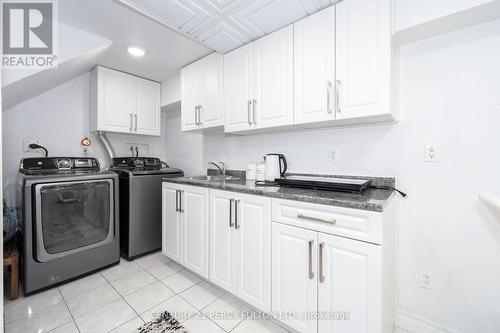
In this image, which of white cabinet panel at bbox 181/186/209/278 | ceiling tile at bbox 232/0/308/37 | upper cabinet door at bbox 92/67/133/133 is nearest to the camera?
ceiling tile at bbox 232/0/308/37

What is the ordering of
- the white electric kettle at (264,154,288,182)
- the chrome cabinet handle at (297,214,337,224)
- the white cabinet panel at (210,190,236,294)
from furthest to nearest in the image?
the white electric kettle at (264,154,288,182) → the white cabinet panel at (210,190,236,294) → the chrome cabinet handle at (297,214,337,224)

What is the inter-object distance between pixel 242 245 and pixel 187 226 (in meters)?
0.70

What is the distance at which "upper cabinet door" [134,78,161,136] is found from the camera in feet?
9.47

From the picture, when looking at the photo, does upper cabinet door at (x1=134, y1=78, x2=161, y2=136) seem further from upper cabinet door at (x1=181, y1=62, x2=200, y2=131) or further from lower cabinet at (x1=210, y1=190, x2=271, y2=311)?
lower cabinet at (x1=210, y1=190, x2=271, y2=311)

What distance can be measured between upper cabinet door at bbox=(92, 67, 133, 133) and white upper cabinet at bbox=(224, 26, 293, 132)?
152 cm

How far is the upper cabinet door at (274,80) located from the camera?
5.50ft

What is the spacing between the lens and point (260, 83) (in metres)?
1.85

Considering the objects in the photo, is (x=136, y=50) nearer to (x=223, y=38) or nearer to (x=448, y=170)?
(x=223, y=38)

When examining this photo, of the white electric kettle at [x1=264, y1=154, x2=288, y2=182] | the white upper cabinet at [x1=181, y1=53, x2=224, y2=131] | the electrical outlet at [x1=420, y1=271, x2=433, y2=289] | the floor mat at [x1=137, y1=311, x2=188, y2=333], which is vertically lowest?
the floor mat at [x1=137, y1=311, x2=188, y2=333]

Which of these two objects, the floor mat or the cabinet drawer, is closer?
the cabinet drawer

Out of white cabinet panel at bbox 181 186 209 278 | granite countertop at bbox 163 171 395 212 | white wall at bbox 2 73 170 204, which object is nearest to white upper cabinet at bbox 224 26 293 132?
granite countertop at bbox 163 171 395 212

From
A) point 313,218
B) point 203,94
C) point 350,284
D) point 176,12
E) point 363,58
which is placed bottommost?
point 350,284

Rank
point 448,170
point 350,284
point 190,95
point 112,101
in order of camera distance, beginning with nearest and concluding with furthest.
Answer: point 350,284
point 448,170
point 190,95
point 112,101

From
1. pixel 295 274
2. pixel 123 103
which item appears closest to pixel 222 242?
pixel 295 274
